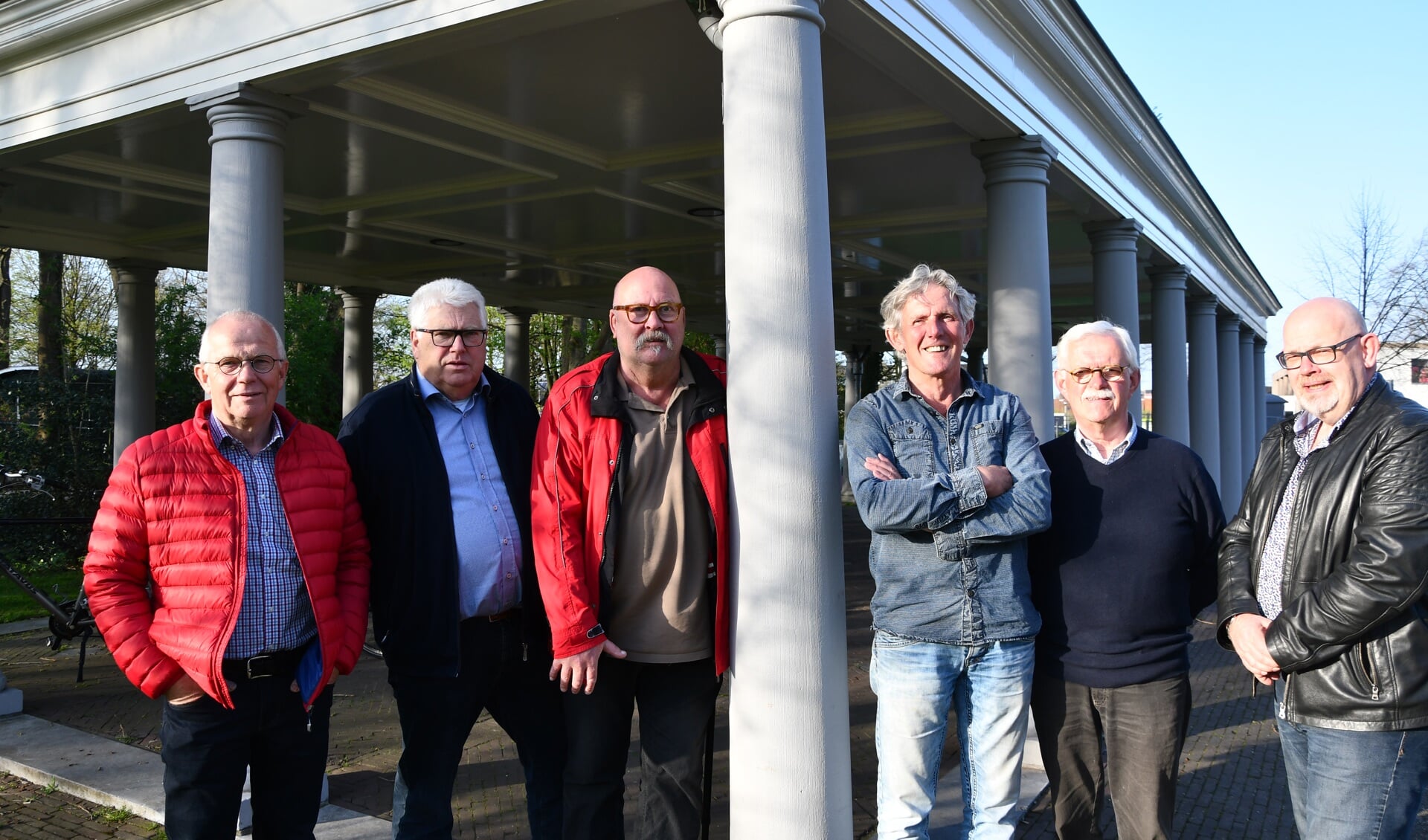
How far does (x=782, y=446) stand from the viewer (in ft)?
10.5

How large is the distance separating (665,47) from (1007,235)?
2.21m

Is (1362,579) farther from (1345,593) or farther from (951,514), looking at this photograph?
(951,514)

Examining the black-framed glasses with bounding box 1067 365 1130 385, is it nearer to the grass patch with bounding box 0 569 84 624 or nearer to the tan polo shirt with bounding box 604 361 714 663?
the tan polo shirt with bounding box 604 361 714 663

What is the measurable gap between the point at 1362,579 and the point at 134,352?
11643 mm

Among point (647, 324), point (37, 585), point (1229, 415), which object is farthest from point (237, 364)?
point (1229, 415)

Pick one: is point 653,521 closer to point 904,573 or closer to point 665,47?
point 904,573

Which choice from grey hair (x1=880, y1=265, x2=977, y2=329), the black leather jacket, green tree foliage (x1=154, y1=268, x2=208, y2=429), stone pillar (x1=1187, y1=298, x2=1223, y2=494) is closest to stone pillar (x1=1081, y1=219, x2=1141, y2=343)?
stone pillar (x1=1187, y1=298, x2=1223, y2=494)

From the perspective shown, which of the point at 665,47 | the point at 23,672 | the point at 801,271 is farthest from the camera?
the point at 23,672

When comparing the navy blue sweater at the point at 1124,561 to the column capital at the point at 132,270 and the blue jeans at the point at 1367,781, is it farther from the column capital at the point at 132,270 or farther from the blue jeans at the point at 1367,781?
the column capital at the point at 132,270

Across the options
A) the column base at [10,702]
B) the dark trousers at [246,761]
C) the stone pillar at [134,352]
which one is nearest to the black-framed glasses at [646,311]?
the dark trousers at [246,761]

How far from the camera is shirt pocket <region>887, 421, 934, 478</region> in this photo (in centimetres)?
296

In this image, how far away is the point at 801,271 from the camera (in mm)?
3295

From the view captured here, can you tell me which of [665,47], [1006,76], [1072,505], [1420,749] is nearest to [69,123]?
[665,47]

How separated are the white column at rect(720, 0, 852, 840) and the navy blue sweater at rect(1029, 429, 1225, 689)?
0.70 m
